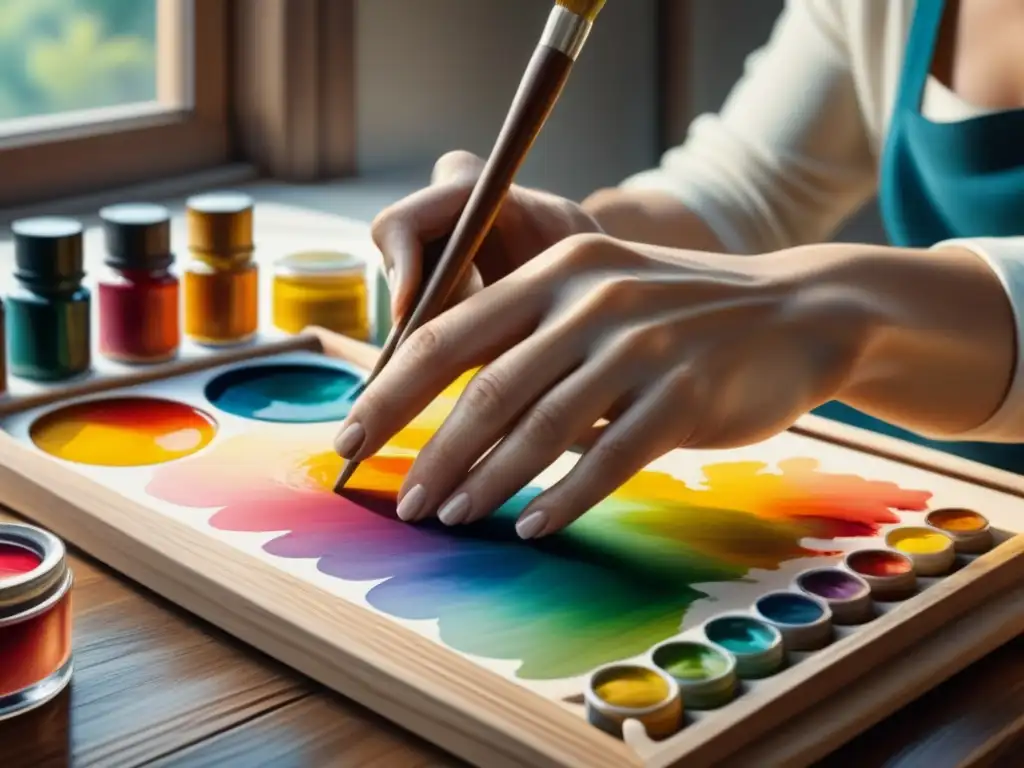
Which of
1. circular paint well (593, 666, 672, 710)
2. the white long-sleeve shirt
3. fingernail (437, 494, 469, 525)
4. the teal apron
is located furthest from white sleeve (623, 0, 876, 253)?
circular paint well (593, 666, 672, 710)

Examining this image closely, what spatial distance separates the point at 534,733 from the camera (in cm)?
56

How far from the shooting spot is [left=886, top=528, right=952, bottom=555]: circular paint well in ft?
2.35

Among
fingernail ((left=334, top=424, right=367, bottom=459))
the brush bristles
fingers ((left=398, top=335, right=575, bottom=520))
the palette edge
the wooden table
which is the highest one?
the brush bristles

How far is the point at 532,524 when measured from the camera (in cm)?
71

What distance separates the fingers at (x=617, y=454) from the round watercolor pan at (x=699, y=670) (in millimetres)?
101

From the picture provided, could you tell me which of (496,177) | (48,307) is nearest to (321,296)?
(48,307)

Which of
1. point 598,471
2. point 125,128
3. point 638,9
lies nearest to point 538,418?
point 598,471

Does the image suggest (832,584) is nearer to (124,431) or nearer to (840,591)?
(840,591)

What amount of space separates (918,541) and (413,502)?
0.24 meters

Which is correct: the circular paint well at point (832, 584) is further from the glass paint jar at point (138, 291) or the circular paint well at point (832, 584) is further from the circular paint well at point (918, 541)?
the glass paint jar at point (138, 291)

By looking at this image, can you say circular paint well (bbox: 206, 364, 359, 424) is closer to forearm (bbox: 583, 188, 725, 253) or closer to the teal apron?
forearm (bbox: 583, 188, 725, 253)

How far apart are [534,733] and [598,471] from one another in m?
0.17

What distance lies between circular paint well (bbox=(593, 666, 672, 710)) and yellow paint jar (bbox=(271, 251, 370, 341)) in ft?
1.83

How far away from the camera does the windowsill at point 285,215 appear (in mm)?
1285
